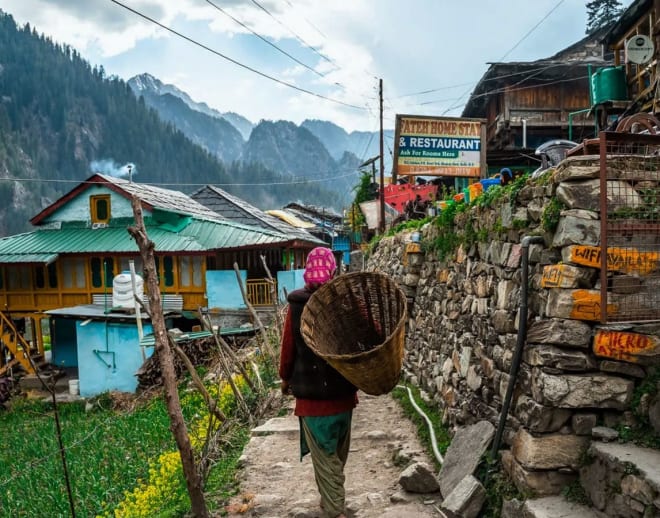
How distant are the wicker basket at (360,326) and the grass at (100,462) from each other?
1861 millimetres

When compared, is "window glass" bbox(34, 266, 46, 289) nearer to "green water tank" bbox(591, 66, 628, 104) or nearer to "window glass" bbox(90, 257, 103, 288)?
"window glass" bbox(90, 257, 103, 288)

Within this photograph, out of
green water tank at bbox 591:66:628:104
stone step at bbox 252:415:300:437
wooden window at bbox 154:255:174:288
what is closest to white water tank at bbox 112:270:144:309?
wooden window at bbox 154:255:174:288

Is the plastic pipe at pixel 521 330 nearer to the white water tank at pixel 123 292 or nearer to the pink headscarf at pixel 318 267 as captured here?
the pink headscarf at pixel 318 267

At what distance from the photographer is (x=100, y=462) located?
9.23 meters

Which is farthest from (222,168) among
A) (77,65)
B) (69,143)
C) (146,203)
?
(146,203)

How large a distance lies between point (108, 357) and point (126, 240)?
482cm

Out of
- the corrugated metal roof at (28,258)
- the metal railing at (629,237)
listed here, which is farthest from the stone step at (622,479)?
the corrugated metal roof at (28,258)

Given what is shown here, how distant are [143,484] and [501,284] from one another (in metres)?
6.08

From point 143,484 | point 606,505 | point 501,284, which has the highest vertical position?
point 501,284

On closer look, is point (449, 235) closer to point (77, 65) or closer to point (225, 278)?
point (225, 278)

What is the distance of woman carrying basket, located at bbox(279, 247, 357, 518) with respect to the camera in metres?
3.69

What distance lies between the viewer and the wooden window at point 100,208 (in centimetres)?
2130

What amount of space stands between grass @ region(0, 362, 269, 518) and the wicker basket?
1.86m

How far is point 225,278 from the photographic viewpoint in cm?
1870
